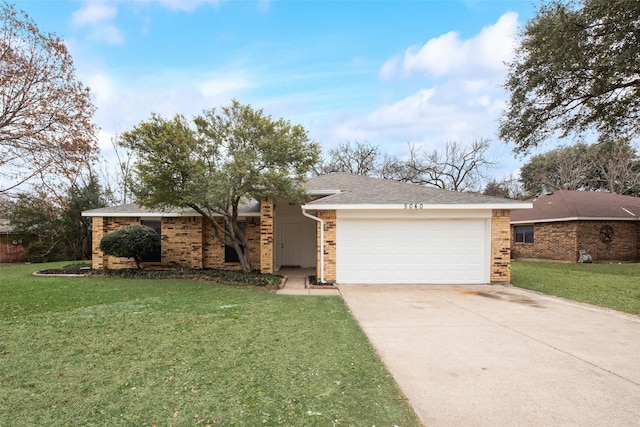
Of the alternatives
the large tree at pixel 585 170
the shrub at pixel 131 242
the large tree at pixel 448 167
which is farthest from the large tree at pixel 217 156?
the large tree at pixel 585 170

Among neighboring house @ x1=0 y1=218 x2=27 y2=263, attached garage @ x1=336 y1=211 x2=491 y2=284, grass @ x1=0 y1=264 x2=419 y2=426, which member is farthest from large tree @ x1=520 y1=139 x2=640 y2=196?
neighboring house @ x1=0 y1=218 x2=27 y2=263

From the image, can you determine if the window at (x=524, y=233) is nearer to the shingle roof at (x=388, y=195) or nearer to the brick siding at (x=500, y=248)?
the shingle roof at (x=388, y=195)

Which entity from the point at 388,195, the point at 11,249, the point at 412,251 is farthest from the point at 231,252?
the point at 11,249

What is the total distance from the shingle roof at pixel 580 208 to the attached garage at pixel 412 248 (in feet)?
34.8

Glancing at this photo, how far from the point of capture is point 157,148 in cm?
966

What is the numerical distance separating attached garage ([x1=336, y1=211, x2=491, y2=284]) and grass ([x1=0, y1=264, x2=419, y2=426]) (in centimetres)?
323

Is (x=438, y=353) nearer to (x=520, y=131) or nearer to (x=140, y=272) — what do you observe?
(x=520, y=131)

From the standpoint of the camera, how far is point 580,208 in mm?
17844

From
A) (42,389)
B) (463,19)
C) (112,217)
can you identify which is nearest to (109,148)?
(112,217)

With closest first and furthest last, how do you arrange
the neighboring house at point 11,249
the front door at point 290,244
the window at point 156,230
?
the window at point 156,230 < the front door at point 290,244 < the neighboring house at point 11,249

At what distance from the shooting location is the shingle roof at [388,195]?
1027cm

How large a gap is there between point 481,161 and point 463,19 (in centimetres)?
2276

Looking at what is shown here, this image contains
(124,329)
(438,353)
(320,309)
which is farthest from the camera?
(320,309)

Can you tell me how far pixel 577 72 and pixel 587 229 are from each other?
11862 mm
